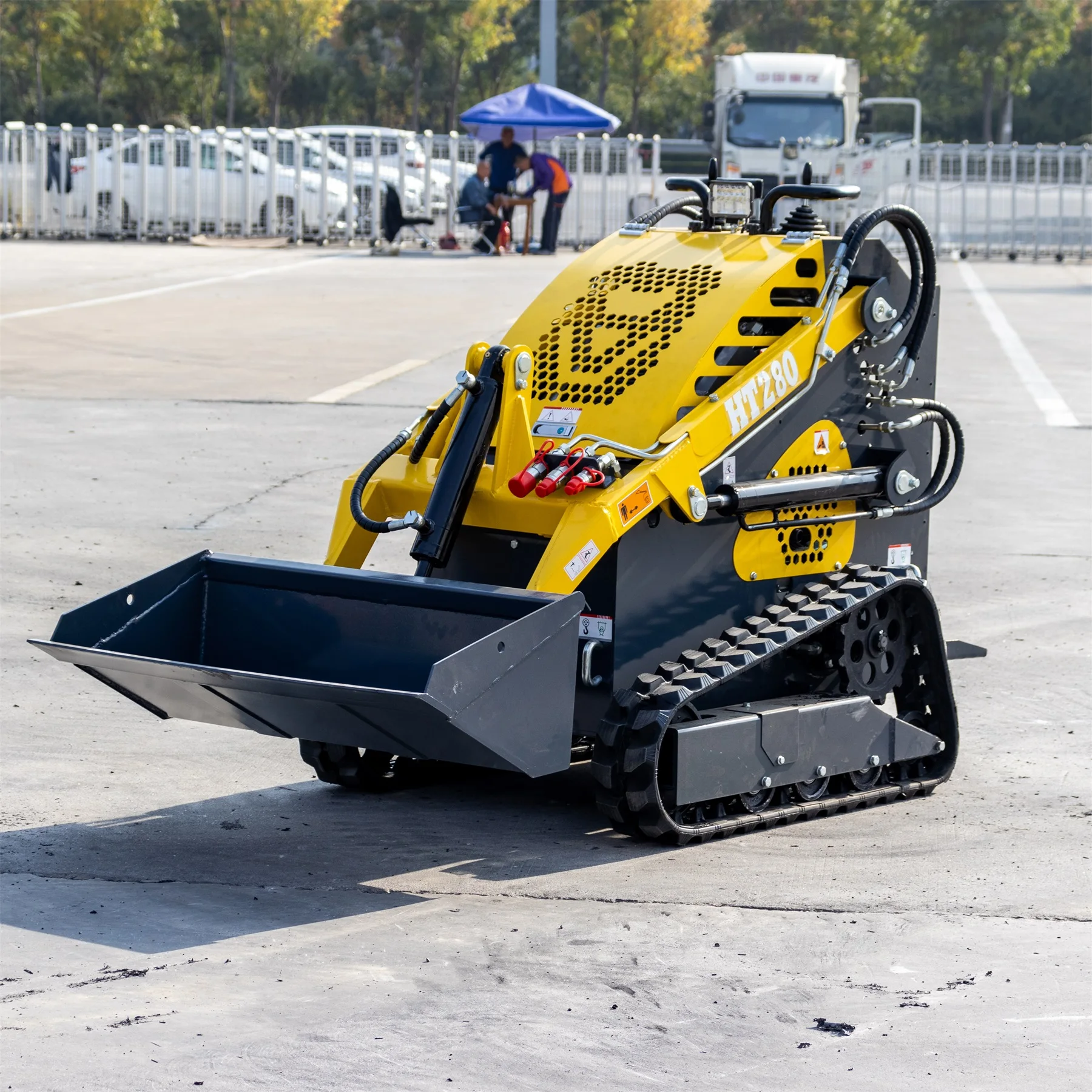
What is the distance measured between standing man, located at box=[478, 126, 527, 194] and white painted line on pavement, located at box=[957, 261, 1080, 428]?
8.04 m

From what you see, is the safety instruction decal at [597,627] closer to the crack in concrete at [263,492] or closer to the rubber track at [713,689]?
the rubber track at [713,689]

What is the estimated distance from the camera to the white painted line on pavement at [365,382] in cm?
1512

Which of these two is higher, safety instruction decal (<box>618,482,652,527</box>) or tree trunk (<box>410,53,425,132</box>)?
tree trunk (<box>410,53,425,132</box>)

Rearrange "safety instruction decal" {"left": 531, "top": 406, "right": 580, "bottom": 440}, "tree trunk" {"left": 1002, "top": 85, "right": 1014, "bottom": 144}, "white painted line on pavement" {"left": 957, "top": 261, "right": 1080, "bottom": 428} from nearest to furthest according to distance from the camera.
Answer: "safety instruction decal" {"left": 531, "top": 406, "right": 580, "bottom": 440} → "white painted line on pavement" {"left": 957, "top": 261, "right": 1080, "bottom": 428} → "tree trunk" {"left": 1002, "top": 85, "right": 1014, "bottom": 144}

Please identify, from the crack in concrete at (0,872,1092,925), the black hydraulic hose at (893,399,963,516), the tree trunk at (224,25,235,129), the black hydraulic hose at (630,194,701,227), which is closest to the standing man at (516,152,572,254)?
the tree trunk at (224,25,235,129)

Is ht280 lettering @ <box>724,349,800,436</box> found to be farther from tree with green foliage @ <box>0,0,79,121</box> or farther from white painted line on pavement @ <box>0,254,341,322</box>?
tree with green foliage @ <box>0,0,79,121</box>

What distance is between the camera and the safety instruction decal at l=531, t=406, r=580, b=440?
234 inches

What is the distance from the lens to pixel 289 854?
5.54 m

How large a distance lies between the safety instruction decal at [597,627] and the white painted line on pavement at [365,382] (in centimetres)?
934

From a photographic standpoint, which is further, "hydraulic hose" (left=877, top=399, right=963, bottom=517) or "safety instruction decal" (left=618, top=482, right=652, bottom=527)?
"hydraulic hose" (left=877, top=399, right=963, bottom=517)

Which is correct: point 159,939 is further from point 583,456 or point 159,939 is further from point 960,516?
point 960,516

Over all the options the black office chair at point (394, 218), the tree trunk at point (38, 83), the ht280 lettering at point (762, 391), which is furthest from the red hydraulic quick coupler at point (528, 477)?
the tree trunk at point (38, 83)

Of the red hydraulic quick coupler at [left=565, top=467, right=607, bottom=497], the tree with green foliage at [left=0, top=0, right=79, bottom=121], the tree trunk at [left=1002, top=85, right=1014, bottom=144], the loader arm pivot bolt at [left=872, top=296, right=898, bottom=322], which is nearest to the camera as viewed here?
the red hydraulic quick coupler at [left=565, top=467, right=607, bottom=497]

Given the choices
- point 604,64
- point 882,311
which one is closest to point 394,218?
point 882,311
